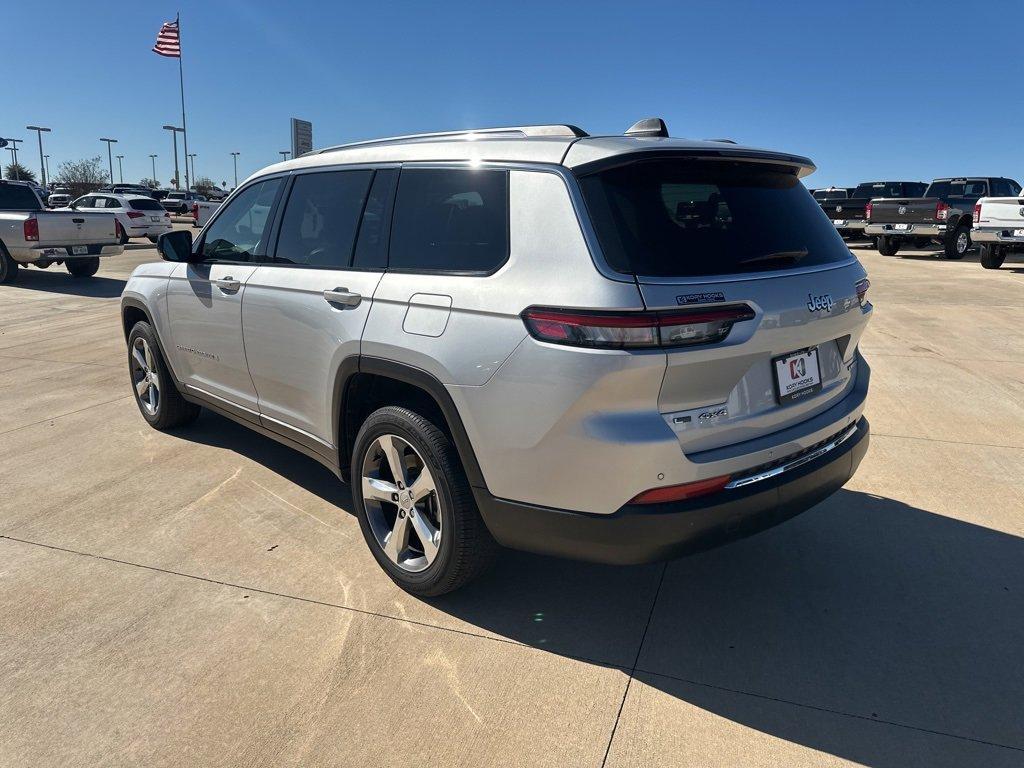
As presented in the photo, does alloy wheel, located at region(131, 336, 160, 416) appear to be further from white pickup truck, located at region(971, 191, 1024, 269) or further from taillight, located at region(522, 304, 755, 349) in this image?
white pickup truck, located at region(971, 191, 1024, 269)

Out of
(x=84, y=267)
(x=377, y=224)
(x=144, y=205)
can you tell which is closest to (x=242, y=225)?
(x=377, y=224)

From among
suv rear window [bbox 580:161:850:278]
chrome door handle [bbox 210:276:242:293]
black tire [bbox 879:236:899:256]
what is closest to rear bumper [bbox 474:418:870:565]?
suv rear window [bbox 580:161:850:278]

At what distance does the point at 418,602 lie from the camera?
125 inches

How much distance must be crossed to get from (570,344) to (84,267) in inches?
612

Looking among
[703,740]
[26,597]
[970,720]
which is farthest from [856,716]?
[26,597]

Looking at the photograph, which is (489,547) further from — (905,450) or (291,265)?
(905,450)

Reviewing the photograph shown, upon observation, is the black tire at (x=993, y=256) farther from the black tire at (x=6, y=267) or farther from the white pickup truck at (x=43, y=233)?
the black tire at (x=6, y=267)

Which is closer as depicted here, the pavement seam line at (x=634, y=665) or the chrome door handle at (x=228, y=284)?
the pavement seam line at (x=634, y=665)

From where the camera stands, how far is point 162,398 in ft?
16.9

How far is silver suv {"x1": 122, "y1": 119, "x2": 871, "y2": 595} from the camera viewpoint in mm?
2438

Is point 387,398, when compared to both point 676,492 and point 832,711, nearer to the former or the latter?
point 676,492

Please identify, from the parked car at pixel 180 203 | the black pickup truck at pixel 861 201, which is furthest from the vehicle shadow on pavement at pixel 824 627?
the parked car at pixel 180 203

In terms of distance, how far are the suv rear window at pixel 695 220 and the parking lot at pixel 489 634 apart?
1.42m

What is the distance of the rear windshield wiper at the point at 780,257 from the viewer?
8.82 ft
